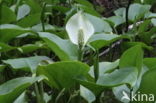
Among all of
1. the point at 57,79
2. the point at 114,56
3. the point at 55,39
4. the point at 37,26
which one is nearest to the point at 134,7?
the point at 114,56

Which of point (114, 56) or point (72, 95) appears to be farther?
point (114, 56)

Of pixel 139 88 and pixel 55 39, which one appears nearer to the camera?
pixel 139 88

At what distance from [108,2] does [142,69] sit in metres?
1.00

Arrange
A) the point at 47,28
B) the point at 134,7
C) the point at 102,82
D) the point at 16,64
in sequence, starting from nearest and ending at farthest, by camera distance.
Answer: the point at 102,82, the point at 16,64, the point at 47,28, the point at 134,7

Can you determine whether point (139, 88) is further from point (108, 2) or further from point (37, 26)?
point (108, 2)

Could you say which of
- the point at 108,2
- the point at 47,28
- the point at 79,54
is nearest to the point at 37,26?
the point at 47,28

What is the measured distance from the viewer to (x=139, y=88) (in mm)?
720

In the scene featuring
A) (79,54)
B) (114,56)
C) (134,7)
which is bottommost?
(114,56)

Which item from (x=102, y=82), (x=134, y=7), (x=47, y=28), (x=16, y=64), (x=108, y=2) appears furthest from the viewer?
(x=108, y=2)

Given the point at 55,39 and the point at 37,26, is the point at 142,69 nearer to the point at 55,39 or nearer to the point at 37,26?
the point at 55,39

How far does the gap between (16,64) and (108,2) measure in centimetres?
97

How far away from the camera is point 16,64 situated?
829mm

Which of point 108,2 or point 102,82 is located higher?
point 102,82

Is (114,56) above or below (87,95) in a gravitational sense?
below
